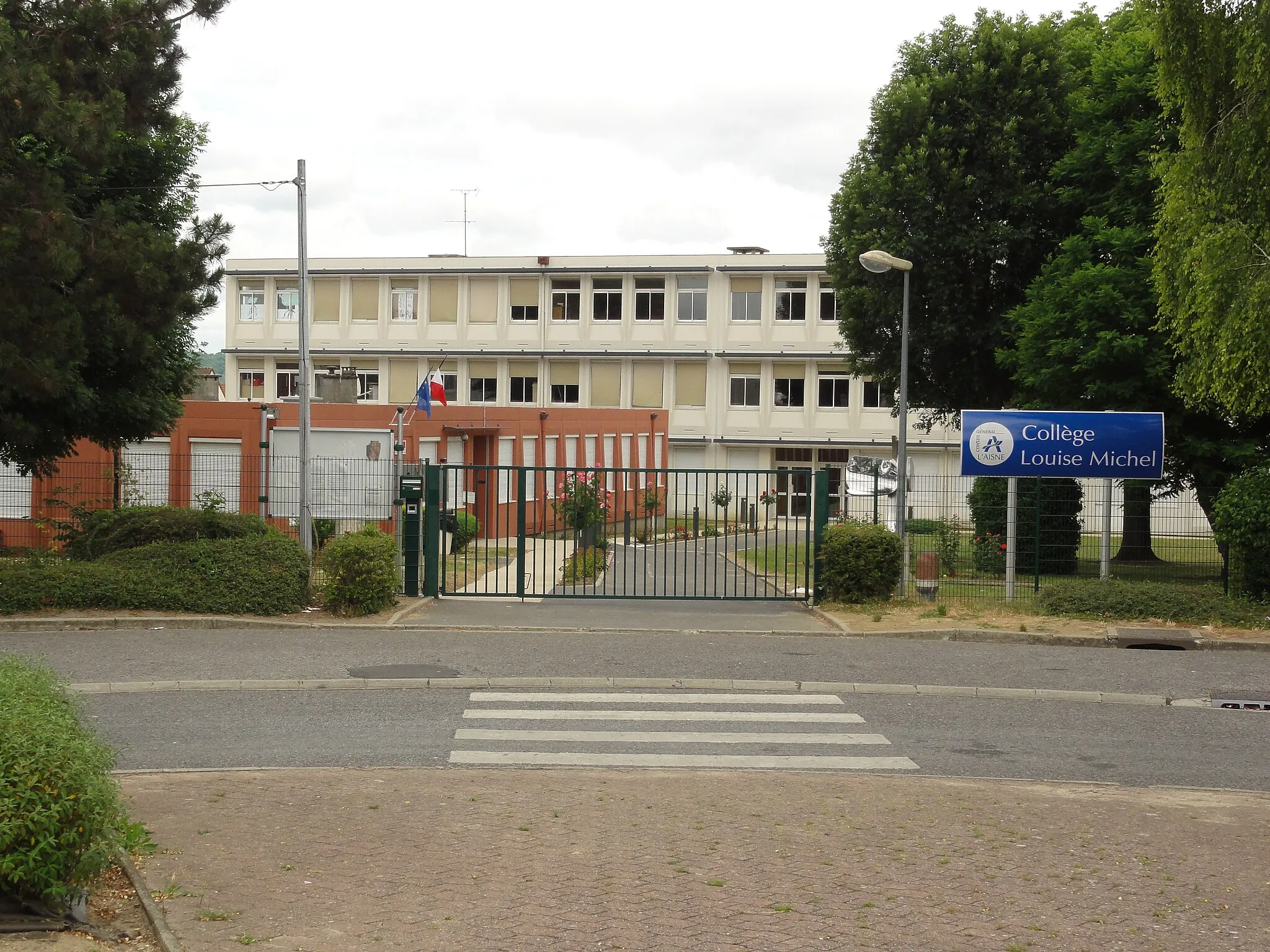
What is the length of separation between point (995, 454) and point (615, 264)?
3944cm

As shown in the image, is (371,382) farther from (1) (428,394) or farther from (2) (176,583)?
(2) (176,583)

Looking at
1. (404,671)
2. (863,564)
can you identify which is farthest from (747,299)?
(404,671)

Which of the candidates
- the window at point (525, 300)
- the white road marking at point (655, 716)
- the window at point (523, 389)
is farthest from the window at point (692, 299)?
the white road marking at point (655, 716)

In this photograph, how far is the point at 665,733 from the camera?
10.7 meters

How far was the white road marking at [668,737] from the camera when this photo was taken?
1031 cm

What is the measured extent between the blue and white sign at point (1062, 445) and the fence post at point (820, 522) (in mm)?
2015

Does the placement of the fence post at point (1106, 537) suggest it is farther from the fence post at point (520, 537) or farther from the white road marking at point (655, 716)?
the white road marking at point (655, 716)

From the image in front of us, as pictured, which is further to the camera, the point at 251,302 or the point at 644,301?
the point at 251,302

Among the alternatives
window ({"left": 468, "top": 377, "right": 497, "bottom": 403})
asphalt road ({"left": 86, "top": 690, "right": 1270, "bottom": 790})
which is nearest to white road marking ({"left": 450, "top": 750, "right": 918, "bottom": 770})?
asphalt road ({"left": 86, "top": 690, "right": 1270, "bottom": 790})

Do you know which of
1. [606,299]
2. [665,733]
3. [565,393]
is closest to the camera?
[665,733]

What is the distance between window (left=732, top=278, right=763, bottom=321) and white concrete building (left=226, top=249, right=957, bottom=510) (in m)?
0.06

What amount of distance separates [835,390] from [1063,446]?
37066mm

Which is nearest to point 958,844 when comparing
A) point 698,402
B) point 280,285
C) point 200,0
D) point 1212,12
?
point 200,0

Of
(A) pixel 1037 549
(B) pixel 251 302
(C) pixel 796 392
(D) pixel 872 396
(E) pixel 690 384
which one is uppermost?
(B) pixel 251 302
